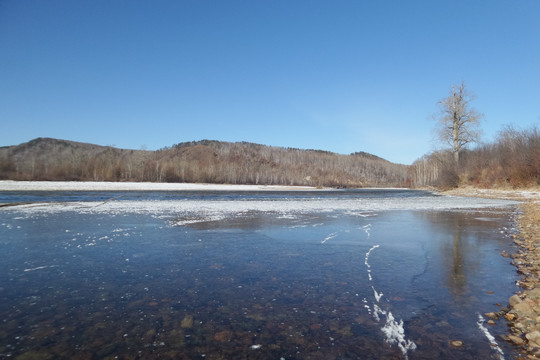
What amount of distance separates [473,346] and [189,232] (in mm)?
8367

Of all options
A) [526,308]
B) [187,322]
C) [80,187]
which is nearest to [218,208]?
[187,322]

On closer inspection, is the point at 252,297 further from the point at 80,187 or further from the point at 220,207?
the point at 80,187

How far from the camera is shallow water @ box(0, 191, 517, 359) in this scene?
9.96ft

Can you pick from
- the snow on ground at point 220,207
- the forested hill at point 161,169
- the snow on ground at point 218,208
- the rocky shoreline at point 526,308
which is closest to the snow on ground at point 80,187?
the forested hill at point 161,169

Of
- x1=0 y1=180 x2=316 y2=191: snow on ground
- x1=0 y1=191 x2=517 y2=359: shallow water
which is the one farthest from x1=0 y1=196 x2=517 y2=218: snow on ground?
x1=0 y1=180 x2=316 y2=191: snow on ground

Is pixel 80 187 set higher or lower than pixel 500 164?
lower

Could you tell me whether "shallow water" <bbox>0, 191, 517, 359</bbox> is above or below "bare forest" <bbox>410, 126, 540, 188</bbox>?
below

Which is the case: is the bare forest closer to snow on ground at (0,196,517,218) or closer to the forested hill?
snow on ground at (0,196,517,218)

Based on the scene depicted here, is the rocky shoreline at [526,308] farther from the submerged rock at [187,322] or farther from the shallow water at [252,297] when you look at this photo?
the submerged rock at [187,322]

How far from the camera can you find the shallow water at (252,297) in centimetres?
304

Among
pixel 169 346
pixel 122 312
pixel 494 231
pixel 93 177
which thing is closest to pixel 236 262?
pixel 122 312

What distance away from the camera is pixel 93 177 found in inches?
3366

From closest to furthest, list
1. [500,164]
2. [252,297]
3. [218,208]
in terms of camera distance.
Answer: [252,297], [218,208], [500,164]

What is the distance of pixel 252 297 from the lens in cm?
438
